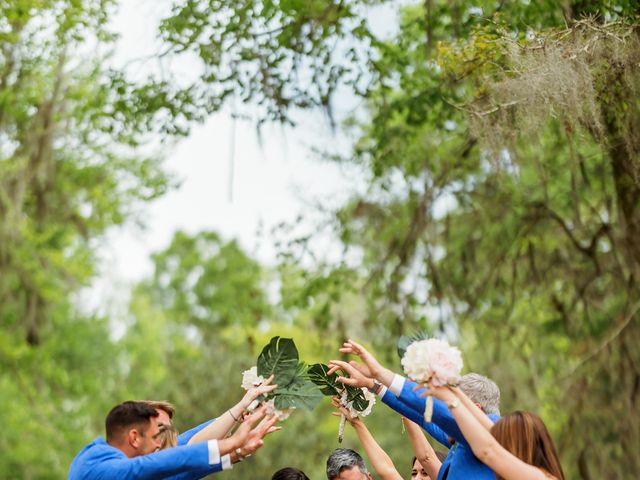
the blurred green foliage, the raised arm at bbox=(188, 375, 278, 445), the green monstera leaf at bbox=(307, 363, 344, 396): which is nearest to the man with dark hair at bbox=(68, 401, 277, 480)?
the raised arm at bbox=(188, 375, 278, 445)

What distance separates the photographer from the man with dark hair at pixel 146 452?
424cm

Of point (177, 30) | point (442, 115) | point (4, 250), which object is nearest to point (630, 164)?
point (442, 115)

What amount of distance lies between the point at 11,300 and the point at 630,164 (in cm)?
1398

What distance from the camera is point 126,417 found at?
4.57 meters

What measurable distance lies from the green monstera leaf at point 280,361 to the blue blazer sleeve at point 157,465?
612mm

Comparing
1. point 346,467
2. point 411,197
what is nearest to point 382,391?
point 346,467

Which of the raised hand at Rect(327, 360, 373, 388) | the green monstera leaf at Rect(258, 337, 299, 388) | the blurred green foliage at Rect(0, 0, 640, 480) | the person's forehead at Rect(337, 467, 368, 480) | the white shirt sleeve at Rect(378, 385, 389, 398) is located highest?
the blurred green foliage at Rect(0, 0, 640, 480)

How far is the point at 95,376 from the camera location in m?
26.0

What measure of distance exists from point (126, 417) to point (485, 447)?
5.58ft

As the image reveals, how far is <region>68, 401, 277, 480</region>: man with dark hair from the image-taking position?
424cm

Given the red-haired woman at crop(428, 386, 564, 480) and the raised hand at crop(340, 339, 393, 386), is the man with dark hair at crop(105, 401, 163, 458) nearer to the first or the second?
the raised hand at crop(340, 339, 393, 386)

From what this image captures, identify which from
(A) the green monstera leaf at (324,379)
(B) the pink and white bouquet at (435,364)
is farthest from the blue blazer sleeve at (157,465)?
(B) the pink and white bouquet at (435,364)

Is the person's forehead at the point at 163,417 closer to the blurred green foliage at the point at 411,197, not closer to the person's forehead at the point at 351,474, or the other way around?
the person's forehead at the point at 351,474

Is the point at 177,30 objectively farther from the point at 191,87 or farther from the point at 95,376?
the point at 95,376
